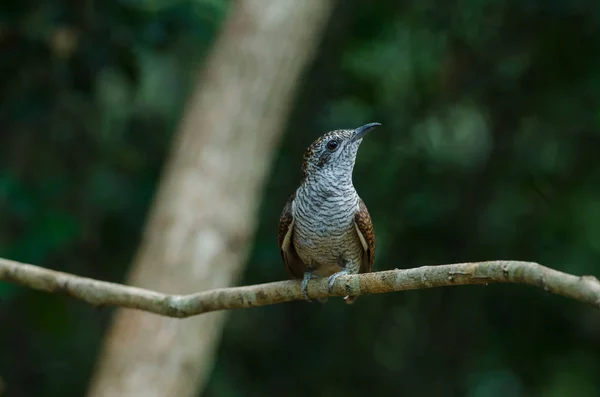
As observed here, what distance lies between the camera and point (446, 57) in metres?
7.26

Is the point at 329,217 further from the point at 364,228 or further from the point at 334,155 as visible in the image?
the point at 334,155

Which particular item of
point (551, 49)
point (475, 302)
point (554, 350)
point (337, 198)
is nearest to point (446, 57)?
point (551, 49)

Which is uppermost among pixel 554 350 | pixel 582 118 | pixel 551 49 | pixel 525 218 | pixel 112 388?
pixel 551 49

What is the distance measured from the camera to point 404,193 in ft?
22.1

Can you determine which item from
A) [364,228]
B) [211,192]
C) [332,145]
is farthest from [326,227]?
[211,192]

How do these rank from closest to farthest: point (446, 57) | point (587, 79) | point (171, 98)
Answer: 1. point (587, 79)
2. point (446, 57)
3. point (171, 98)

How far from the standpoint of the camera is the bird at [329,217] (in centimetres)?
377

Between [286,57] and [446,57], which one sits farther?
[446,57]

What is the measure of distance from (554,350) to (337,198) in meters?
3.65

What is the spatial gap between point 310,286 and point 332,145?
818 mm

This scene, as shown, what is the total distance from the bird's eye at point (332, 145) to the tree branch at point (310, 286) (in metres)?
0.74

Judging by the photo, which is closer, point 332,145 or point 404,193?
point 332,145

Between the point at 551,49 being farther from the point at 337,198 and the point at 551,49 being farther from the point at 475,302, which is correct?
the point at 337,198

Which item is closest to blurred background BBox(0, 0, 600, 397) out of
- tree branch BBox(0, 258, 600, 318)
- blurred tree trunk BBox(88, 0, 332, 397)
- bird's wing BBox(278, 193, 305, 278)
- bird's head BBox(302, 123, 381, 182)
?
blurred tree trunk BBox(88, 0, 332, 397)
